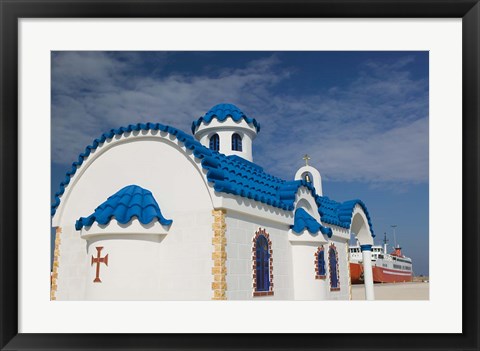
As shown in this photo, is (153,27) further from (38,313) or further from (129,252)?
(129,252)

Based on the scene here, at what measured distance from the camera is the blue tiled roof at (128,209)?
10117 millimetres

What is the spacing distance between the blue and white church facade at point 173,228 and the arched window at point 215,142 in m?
2.60

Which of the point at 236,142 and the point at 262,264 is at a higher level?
the point at 236,142

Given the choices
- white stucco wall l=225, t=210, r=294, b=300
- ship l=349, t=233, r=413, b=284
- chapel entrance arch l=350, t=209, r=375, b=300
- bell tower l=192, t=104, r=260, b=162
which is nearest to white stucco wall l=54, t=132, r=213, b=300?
white stucco wall l=225, t=210, r=294, b=300

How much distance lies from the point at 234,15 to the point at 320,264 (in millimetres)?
9625

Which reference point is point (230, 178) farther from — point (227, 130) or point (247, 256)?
point (227, 130)

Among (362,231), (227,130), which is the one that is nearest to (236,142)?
(227,130)

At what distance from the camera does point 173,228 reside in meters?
10.5

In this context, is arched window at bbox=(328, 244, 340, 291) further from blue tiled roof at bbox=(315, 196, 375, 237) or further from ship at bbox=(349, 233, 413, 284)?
ship at bbox=(349, 233, 413, 284)

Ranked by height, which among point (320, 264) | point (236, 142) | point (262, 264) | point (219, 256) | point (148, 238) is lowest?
point (320, 264)

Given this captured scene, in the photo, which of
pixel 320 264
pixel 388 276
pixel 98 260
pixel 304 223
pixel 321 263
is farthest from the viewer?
pixel 388 276

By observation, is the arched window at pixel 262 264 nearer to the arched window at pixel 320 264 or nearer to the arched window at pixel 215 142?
the arched window at pixel 320 264

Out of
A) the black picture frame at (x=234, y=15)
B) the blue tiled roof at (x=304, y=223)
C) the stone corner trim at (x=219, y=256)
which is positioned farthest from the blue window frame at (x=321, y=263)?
the black picture frame at (x=234, y=15)

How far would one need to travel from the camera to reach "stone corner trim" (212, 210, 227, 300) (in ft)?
32.9
